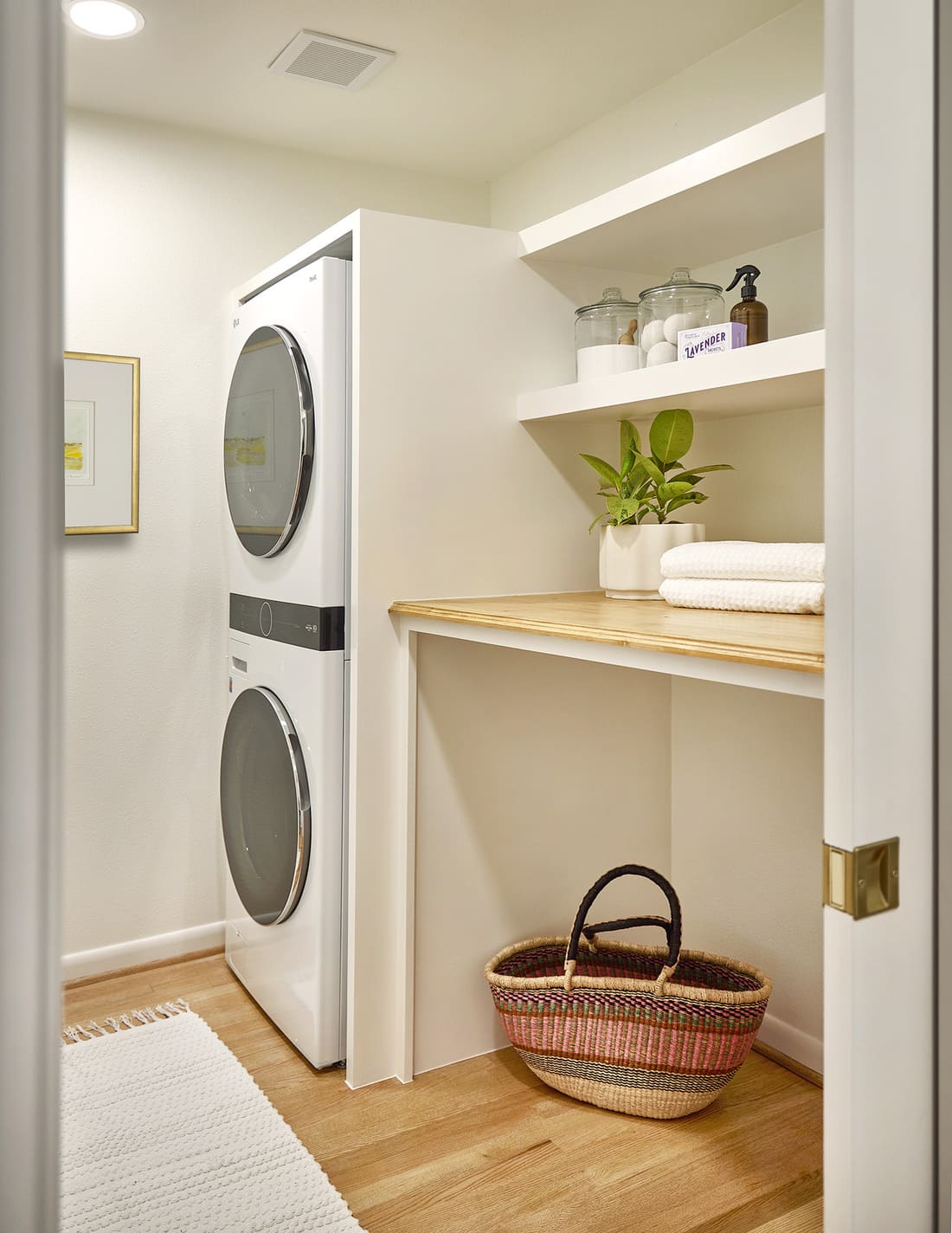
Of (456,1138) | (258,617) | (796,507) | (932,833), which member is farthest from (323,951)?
(932,833)

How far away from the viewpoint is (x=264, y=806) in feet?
7.74

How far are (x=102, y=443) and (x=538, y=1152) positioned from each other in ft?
6.53

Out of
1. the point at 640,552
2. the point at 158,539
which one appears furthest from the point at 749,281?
the point at 158,539

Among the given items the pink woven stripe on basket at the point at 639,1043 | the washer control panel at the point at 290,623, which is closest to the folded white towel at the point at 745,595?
the washer control panel at the point at 290,623

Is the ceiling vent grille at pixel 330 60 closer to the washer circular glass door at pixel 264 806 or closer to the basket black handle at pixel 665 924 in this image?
the washer circular glass door at pixel 264 806

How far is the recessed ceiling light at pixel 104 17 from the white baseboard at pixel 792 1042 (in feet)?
8.41

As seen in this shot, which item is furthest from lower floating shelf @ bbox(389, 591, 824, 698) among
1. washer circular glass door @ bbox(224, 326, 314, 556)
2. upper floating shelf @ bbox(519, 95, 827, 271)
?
upper floating shelf @ bbox(519, 95, 827, 271)

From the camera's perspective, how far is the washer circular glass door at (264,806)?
2191 millimetres

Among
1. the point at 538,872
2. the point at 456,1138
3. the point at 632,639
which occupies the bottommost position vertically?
the point at 456,1138

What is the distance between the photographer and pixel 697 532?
2098 millimetres

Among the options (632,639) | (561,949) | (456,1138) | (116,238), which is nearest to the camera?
(632,639)

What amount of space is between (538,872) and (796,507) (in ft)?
3.29

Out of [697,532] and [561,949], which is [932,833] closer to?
[697,532]

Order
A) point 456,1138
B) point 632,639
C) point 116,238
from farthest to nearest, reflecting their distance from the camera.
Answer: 1. point 116,238
2. point 456,1138
3. point 632,639
